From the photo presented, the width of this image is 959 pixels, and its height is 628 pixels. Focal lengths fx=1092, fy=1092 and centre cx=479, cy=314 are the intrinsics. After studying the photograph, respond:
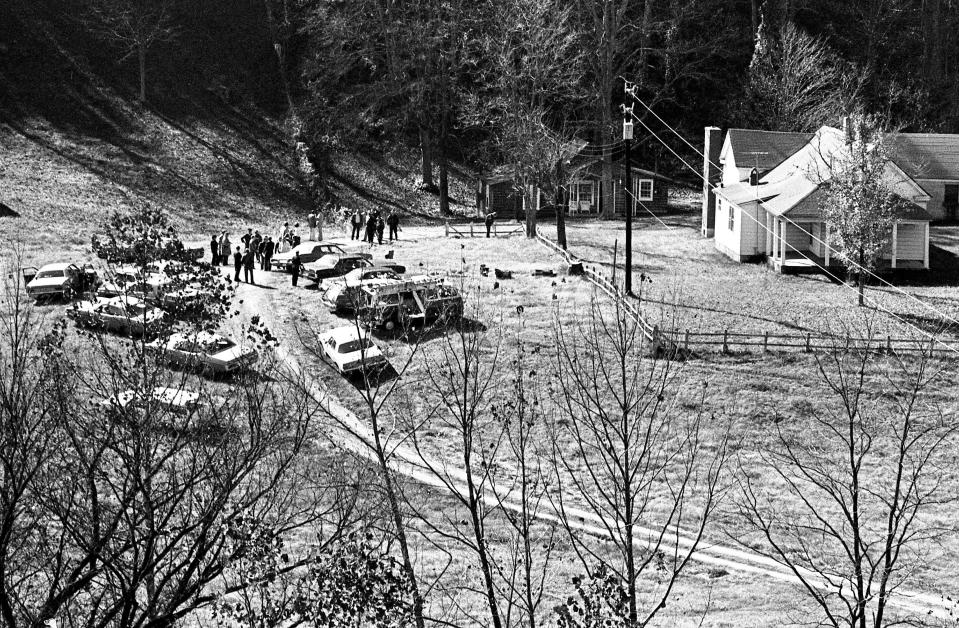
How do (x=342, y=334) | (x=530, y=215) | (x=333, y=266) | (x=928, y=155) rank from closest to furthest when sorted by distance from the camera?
(x=342, y=334) < (x=333, y=266) < (x=530, y=215) < (x=928, y=155)

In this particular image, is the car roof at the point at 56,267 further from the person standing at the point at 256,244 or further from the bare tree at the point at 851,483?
the bare tree at the point at 851,483

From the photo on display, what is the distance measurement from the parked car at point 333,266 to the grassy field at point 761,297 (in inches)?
369

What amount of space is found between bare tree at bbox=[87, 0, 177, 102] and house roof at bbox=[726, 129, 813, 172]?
34.1 meters

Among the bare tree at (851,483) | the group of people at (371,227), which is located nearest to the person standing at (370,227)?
the group of people at (371,227)

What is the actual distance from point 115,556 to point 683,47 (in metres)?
56.6

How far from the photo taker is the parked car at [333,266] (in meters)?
38.2

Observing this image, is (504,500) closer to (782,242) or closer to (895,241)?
(782,242)

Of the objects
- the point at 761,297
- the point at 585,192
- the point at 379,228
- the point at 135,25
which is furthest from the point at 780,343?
the point at 135,25

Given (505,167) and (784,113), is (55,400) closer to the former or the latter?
(505,167)

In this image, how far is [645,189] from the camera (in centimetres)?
6131

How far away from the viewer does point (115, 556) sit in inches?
511

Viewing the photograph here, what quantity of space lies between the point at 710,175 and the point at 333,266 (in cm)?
2522

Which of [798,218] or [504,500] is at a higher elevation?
[798,218]

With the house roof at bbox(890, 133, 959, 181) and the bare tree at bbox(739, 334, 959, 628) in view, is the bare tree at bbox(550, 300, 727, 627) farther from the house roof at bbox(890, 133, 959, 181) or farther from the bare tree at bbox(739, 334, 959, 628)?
the house roof at bbox(890, 133, 959, 181)
